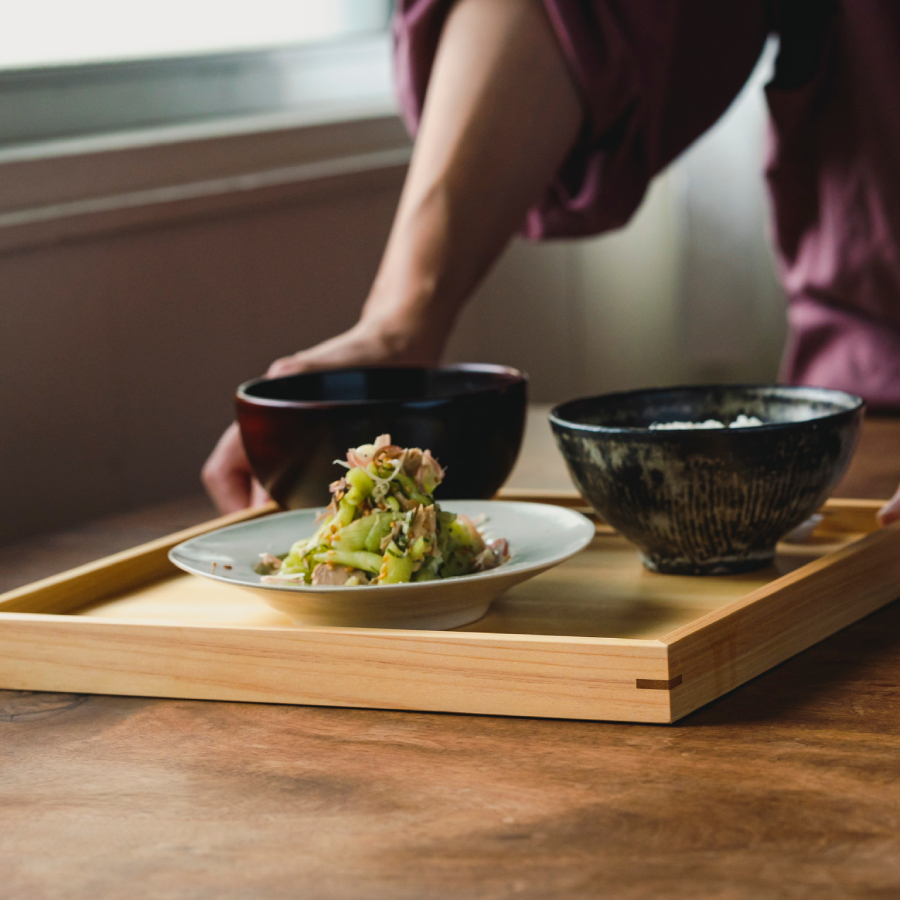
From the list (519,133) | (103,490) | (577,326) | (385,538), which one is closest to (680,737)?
(385,538)

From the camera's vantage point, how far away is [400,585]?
20.9 inches

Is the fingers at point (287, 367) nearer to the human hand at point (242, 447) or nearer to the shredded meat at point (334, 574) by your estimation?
the human hand at point (242, 447)

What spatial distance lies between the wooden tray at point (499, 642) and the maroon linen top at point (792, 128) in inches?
23.3

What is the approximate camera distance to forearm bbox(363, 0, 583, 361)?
106 centimetres

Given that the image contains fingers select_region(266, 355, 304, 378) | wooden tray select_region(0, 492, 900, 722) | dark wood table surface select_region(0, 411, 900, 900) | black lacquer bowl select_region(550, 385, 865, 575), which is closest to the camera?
dark wood table surface select_region(0, 411, 900, 900)

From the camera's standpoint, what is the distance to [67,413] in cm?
132

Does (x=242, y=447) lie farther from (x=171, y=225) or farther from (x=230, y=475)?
(x=171, y=225)

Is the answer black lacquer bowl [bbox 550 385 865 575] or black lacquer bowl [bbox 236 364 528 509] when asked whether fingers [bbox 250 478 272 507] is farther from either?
black lacquer bowl [bbox 550 385 865 575]

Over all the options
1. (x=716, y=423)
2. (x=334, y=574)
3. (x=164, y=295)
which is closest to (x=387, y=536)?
(x=334, y=574)

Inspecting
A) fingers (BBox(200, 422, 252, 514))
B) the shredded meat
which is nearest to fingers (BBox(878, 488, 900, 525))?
the shredded meat

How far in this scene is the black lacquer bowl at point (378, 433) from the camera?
2.30ft

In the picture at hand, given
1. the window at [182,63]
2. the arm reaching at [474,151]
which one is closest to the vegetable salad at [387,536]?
the arm reaching at [474,151]

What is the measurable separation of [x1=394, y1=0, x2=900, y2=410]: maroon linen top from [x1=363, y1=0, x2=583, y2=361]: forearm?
4 cm

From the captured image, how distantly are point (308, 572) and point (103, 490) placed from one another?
2.81ft
